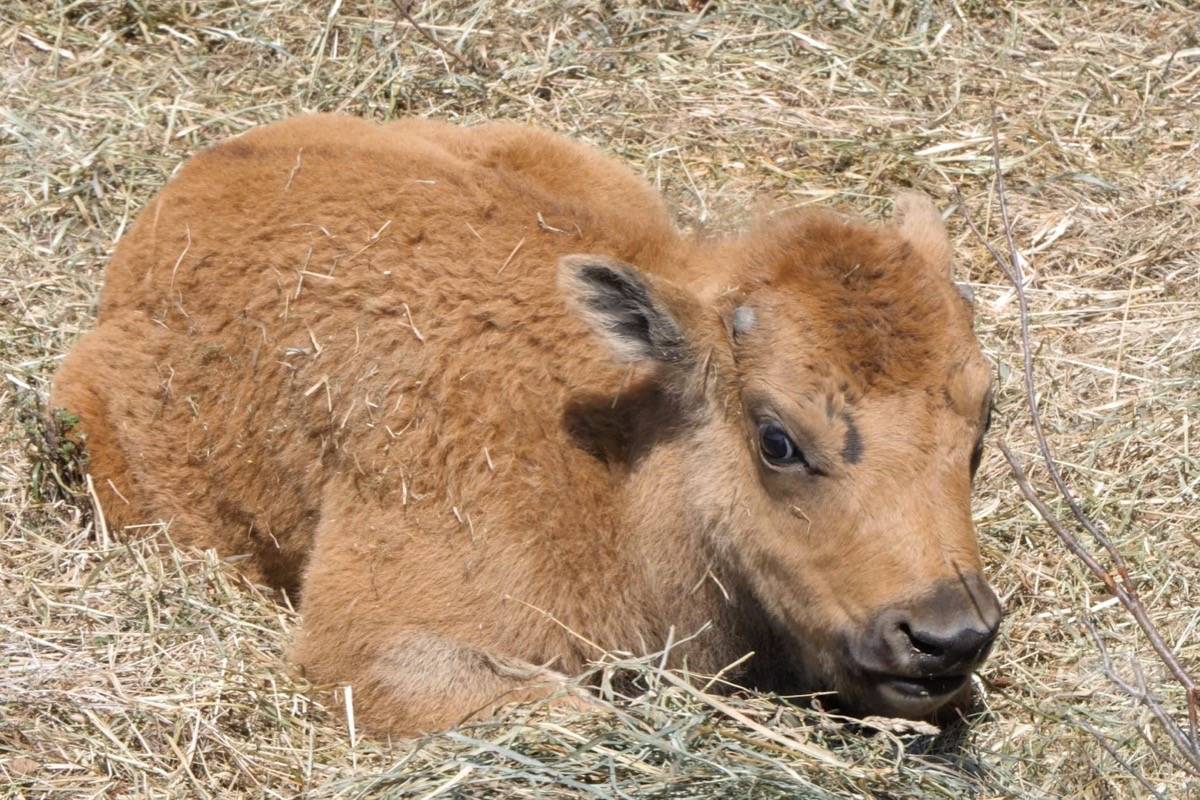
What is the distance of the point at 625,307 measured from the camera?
6.91 metres

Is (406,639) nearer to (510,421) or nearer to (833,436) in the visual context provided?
(510,421)

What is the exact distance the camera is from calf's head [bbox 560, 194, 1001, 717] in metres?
6.18

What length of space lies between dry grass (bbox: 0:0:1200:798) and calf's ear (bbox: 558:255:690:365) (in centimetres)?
122

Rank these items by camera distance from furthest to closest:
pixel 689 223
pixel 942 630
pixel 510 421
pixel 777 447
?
1. pixel 689 223
2. pixel 510 421
3. pixel 777 447
4. pixel 942 630

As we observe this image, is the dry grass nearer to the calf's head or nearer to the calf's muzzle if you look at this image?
the calf's muzzle

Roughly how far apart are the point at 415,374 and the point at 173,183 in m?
2.35

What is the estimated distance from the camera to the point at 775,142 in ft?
37.9

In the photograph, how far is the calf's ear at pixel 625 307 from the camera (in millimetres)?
6797

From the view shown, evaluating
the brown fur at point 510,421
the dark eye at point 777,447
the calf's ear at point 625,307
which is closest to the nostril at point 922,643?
the brown fur at point 510,421

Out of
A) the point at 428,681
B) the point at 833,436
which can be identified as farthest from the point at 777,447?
the point at 428,681

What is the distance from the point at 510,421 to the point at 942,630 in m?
2.32

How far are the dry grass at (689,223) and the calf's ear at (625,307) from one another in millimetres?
1220

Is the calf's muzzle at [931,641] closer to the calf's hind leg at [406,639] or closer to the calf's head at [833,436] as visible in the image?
the calf's head at [833,436]

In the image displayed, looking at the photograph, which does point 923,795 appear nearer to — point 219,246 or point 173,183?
point 219,246
